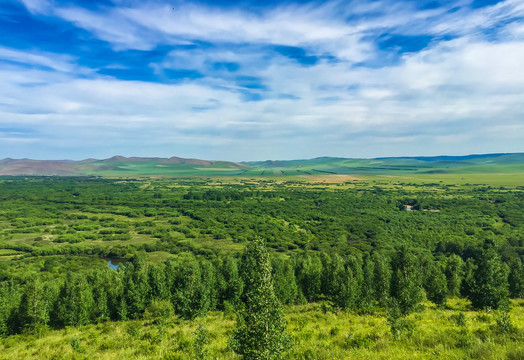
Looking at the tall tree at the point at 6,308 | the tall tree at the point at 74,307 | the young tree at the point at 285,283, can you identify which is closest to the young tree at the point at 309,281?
the young tree at the point at 285,283

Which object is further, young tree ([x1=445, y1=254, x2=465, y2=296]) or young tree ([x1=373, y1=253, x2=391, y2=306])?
young tree ([x1=445, y1=254, x2=465, y2=296])

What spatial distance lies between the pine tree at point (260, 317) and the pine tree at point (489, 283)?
3254 cm

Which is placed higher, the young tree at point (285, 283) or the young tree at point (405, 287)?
the young tree at point (405, 287)

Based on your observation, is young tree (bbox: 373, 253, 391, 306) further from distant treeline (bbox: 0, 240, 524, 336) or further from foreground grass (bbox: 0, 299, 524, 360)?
foreground grass (bbox: 0, 299, 524, 360)

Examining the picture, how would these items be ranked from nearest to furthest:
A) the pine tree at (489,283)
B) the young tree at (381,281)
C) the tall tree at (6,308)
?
1. the pine tree at (489,283)
2. the tall tree at (6,308)
3. the young tree at (381,281)

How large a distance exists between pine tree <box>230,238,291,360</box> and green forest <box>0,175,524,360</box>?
58mm

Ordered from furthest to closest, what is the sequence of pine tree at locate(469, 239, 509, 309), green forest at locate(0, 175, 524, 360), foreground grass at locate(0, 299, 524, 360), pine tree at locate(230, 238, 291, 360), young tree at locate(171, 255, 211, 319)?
1. young tree at locate(171, 255, 211, 319)
2. pine tree at locate(469, 239, 509, 309)
3. green forest at locate(0, 175, 524, 360)
4. foreground grass at locate(0, 299, 524, 360)
5. pine tree at locate(230, 238, 291, 360)

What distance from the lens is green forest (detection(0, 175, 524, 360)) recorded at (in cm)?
1923

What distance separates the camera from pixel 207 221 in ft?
559

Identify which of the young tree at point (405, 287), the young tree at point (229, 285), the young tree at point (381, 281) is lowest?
the young tree at point (229, 285)

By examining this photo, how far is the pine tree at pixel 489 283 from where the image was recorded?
35750 mm

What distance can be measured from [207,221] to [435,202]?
150428mm

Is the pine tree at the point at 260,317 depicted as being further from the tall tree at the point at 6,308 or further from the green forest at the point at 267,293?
the tall tree at the point at 6,308

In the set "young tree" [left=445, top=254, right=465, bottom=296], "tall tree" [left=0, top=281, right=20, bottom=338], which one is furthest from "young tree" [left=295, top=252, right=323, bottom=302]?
"tall tree" [left=0, top=281, right=20, bottom=338]
